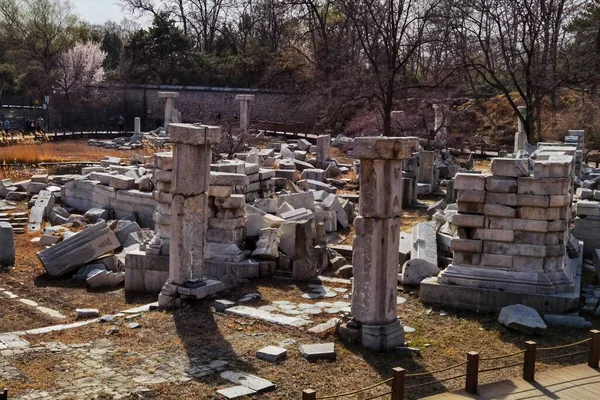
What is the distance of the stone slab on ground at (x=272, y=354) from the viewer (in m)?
9.12

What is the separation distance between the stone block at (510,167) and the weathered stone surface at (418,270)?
1.93 m

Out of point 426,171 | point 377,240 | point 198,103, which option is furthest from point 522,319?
point 198,103

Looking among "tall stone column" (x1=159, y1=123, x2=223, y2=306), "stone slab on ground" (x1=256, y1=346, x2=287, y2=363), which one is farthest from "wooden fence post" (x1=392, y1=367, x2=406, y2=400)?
"tall stone column" (x1=159, y1=123, x2=223, y2=306)

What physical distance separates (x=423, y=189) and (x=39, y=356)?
15634mm

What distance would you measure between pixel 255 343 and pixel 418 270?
12.7 feet

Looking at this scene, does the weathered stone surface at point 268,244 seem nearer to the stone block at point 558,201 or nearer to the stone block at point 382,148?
the stone block at point 382,148

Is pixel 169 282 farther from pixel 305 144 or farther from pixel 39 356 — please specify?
pixel 305 144

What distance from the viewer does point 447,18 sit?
3117 cm

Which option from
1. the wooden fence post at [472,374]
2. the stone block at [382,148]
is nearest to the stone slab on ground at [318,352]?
the wooden fence post at [472,374]

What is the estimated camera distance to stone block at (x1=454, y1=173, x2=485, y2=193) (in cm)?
1195

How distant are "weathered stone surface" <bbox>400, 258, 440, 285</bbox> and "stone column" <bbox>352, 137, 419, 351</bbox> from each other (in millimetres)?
2942

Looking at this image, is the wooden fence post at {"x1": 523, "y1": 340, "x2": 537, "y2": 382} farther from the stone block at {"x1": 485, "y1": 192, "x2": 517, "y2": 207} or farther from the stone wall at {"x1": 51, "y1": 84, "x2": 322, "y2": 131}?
the stone wall at {"x1": 51, "y1": 84, "x2": 322, "y2": 131}

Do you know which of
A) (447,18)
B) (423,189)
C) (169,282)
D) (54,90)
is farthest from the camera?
(54,90)

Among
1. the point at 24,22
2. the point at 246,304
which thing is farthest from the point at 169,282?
the point at 24,22
